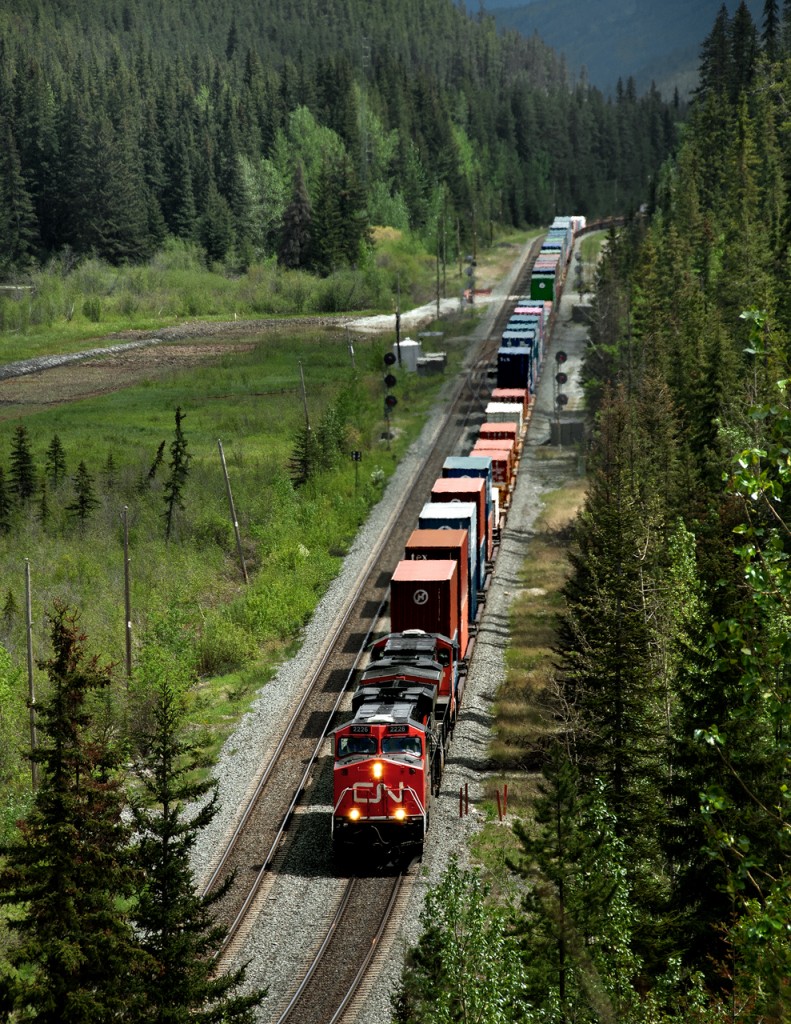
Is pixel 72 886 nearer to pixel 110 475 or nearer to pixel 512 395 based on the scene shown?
pixel 110 475

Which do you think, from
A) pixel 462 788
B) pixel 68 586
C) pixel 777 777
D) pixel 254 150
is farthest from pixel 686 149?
pixel 777 777

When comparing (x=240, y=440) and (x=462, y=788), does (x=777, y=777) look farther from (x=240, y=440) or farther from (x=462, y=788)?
(x=240, y=440)

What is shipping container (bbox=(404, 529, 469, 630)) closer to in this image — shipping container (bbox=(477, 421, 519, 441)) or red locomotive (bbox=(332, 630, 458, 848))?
red locomotive (bbox=(332, 630, 458, 848))

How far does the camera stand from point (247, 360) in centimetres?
11269

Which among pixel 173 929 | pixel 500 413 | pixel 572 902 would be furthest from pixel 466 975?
pixel 500 413

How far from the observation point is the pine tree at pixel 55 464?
7175cm

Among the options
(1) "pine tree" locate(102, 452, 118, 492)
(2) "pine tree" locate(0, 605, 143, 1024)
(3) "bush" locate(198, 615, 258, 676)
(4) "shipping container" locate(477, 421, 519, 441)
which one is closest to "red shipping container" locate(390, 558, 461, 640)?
(3) "bush" locate(198, 615, 258, 676)

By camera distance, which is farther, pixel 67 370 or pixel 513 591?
pixel 67 370

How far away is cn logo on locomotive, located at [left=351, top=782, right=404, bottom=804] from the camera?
3128 centimetres

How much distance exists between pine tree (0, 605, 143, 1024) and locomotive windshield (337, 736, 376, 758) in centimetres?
968

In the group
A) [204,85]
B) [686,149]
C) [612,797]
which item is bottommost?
[612,797]

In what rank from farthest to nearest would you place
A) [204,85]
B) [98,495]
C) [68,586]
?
[204,85]
[98,495]
[68,586]

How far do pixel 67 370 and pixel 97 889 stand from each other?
96032 mm

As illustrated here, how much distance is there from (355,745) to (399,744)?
1.02 m
